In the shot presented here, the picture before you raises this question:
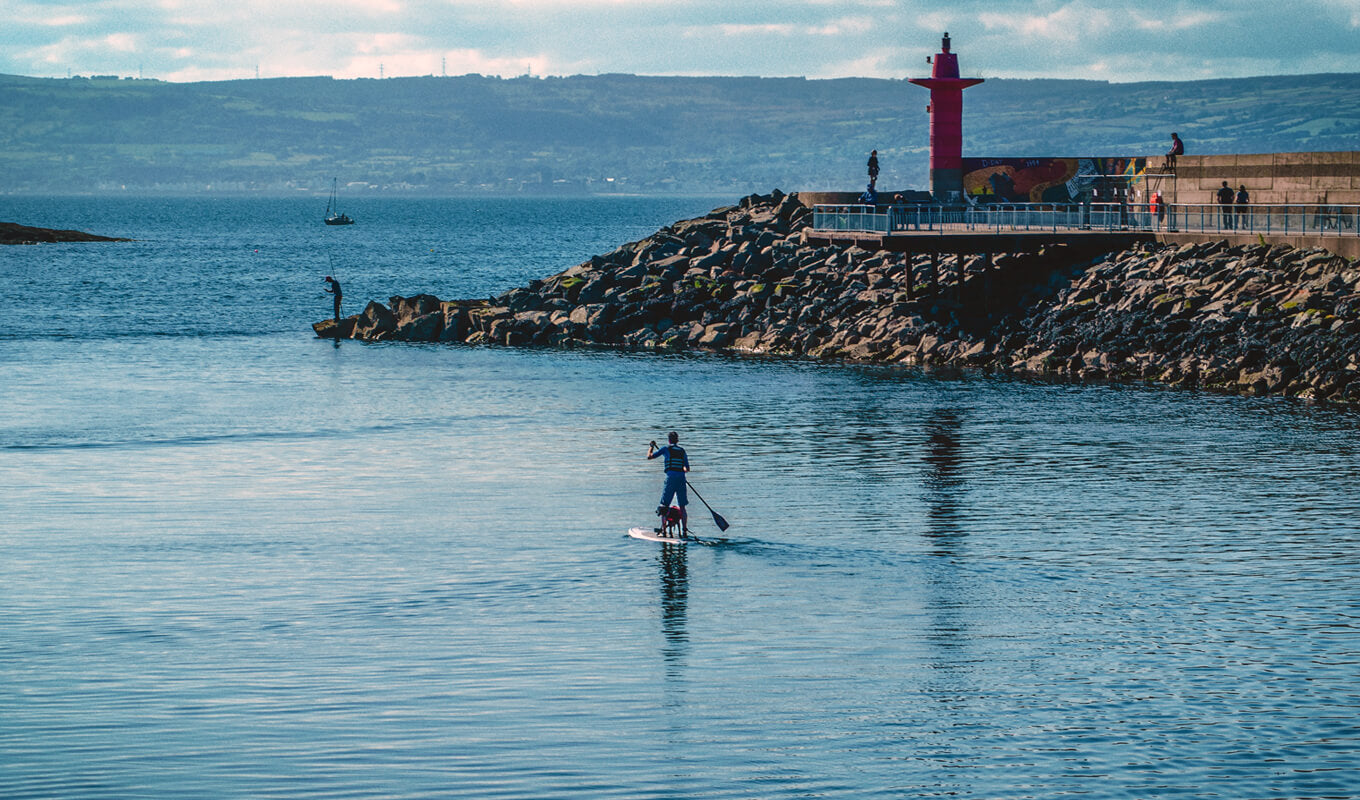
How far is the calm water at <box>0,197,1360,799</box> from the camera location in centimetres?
1459

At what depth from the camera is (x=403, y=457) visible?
33.5 metres

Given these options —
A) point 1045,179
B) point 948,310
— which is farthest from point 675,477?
A: point 1045,179

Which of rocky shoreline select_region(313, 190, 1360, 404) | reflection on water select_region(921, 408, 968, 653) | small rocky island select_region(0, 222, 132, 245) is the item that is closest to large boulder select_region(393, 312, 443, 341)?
rocky shoreline select_region(313, 190, 1360, 404)

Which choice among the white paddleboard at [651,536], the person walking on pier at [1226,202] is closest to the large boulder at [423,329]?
the person walking on pier at [1226,202]

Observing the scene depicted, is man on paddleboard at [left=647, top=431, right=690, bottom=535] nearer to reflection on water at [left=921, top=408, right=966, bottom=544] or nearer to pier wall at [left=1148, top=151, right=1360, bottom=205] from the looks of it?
reflection on water at [left=921, top=408, right=966, bottom=544]

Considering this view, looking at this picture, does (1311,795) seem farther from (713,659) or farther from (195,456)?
(195,456)

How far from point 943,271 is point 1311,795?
40.7 meters

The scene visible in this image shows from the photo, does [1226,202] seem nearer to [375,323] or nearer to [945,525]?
[945,525]

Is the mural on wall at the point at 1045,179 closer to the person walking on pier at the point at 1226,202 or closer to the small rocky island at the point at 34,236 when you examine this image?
the person walking on pier at the point at 1226,202

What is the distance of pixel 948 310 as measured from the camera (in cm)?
5112

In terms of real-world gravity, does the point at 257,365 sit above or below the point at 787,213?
below

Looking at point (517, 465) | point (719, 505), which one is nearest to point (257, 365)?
point (517, 465)

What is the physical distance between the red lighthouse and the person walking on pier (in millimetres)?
11463

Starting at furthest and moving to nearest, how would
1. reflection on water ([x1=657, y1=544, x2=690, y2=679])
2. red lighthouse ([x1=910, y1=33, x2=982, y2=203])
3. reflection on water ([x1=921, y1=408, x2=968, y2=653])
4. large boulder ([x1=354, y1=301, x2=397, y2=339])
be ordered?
large boulder ([x1=354, y1=301, x2=397, y2=339]) < red lighthouse ([x1=910, y1=33, x2=982, y2=203]) < reflection on water ([x1=921, y1=408, x2=968, y2=653]) < reflection on water ([x1=657, y1=544, x2=690, y2=679])
